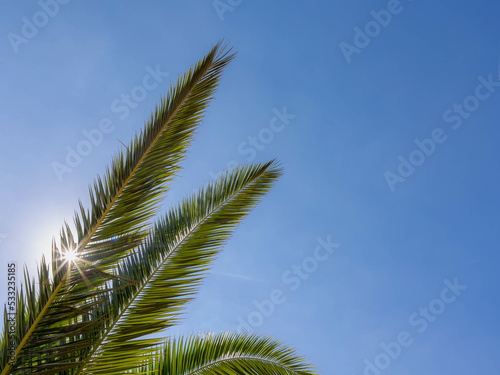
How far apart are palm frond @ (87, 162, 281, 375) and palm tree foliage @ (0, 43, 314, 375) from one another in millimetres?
10

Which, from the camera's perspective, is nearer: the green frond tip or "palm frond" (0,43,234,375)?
"palm frond" (0,43,234,375)

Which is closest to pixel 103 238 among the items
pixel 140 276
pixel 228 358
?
pixel 140 276

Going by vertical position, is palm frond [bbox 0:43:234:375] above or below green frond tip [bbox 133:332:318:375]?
above

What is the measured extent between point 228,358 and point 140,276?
1457 millimetres

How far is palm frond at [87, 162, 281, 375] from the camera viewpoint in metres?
3.61

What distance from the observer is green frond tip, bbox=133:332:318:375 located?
14.0 feet

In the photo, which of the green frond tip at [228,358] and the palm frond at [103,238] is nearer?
the palm frond at [103,238]

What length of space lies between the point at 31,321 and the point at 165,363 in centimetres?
154

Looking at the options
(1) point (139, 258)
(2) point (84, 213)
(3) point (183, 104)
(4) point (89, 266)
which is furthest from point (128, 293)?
(3) point (183, 104)

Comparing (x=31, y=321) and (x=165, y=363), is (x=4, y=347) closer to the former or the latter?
(x=31, y=321)

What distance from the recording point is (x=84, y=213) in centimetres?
350

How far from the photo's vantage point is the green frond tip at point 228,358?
4262 millimetres

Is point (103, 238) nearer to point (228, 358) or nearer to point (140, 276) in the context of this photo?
point (140, 276)

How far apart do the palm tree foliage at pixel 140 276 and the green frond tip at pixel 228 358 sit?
0.04ft
